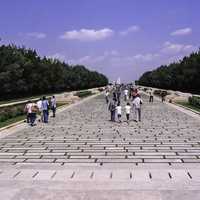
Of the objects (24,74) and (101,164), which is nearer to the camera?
(101,164)

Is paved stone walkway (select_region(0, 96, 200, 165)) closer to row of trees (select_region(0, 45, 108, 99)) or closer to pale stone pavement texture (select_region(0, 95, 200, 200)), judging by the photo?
pale stone pavement texture (select_region(0, 95, 200, 200))

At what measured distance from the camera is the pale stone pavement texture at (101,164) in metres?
8.70

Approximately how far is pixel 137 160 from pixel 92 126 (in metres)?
9.91

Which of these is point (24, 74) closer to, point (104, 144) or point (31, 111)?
point (31, 111)

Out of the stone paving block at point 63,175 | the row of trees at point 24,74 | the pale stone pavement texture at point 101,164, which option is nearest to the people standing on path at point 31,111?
the pale stone pavement texture at point 101,164

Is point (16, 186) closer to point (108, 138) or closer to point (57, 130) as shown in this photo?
point (108, 138)

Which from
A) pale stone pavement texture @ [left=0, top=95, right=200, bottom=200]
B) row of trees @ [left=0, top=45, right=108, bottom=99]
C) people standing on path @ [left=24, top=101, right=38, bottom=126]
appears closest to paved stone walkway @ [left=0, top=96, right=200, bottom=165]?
Answer: pale stone pavement texture @ [left=0, top=95, right=200, bottom=200]

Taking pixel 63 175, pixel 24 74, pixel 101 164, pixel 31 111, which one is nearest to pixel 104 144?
pixel 101 164

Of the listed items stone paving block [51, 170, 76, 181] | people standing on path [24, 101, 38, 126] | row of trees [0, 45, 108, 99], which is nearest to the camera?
stone paving block [51, 170, 76, 181]

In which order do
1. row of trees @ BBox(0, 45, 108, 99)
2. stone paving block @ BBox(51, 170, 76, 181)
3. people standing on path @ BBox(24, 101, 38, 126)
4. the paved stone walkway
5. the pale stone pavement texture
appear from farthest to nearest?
1. row of trees @ BBox(0, 45, 108, 99)
2. people standing on path @ BBox(24, 101, 38, 126)
3. the paved stone walkway
4. stone paving block @ BBox(51, 170, 76, 181)
5. the pale stone pavement texture

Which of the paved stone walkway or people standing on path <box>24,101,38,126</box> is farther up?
people standing on path <box>24,101,38,126</box>

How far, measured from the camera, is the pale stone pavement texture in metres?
8.70

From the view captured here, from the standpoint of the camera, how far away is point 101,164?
1159cm

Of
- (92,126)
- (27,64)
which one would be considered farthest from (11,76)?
(92,126)
